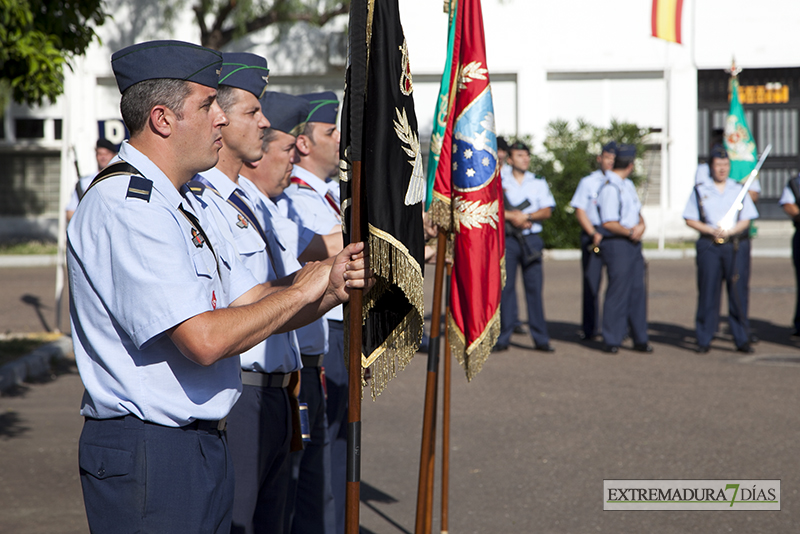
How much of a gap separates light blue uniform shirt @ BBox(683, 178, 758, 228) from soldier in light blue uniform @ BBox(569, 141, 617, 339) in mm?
1062

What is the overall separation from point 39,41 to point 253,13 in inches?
531

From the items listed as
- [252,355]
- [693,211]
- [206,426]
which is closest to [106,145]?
[252,355]

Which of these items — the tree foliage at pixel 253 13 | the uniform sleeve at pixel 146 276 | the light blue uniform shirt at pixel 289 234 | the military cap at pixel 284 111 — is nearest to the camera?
the uniform sleeve at pixel 146 276

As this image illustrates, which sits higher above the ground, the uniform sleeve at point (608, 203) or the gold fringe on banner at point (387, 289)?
the uniform sleeve at point (608, 203)

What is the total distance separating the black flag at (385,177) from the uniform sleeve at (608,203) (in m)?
7.17

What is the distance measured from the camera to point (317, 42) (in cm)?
2344

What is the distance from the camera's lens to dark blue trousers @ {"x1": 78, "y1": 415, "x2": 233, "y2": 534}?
7.39ft

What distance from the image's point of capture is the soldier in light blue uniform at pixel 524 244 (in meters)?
9.49

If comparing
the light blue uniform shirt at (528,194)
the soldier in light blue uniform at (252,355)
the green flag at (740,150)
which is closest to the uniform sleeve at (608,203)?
the light blue uniform shirt at (528,194)

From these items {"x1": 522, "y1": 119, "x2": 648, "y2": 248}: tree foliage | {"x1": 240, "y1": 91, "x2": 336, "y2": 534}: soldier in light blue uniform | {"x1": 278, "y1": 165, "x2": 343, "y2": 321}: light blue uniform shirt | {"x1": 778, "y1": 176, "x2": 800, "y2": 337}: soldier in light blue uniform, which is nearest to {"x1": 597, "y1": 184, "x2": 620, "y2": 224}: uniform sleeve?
{"x1": 778, "y1": 176, "x2": 800, "y2": 337}: soldier in light blue uniform

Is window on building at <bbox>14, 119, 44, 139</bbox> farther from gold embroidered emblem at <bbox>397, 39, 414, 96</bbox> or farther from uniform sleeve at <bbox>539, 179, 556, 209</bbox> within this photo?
gold embroidered emblem at <bbox>397, 39, 414, 96</bbox>

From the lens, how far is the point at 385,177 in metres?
2.49

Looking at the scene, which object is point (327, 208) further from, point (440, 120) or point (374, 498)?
point (374, 498)

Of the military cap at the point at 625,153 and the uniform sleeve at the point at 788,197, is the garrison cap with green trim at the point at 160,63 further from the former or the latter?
the uniform sleeve at the point at 788,197
